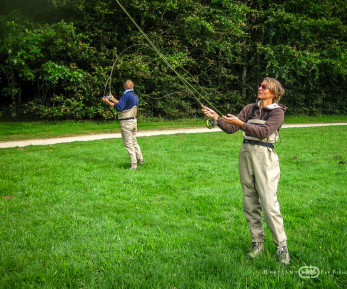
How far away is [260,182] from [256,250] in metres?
0.88

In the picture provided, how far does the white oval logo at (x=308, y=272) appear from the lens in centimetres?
364

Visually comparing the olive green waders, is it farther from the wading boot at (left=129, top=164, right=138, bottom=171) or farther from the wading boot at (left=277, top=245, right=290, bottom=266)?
the wading boot at (left=277, top=245, right=290, bottom=266)

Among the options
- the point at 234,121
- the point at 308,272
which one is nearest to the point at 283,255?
the point at 308,272

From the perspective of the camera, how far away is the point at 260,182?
3.96 m

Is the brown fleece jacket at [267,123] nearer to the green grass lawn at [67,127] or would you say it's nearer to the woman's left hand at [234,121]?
the woman's left hand at [234,121]

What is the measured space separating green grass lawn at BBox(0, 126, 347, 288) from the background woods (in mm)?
7511

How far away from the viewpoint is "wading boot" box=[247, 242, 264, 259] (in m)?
4.11

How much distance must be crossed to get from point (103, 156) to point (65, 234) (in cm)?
599

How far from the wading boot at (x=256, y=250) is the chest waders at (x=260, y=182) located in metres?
0.05

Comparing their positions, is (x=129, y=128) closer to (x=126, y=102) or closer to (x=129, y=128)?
(x=129, y=128)

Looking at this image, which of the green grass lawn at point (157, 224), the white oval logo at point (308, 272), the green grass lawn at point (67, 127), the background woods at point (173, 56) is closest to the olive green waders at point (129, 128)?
the green grass lawn at point (157, 224)

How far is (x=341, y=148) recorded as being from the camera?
11.9 meters

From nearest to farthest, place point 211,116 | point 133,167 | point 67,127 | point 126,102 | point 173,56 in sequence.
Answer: point 211,116 → point 126,102 → point 133,167 → point 67,127 → point 173,56

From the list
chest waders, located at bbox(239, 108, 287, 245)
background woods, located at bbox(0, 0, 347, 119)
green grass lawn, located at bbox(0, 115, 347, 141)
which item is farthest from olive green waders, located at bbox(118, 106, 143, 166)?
green grass lawn, located at bbox(0, 115, 347, 141)
